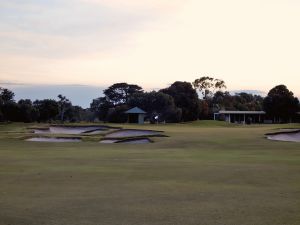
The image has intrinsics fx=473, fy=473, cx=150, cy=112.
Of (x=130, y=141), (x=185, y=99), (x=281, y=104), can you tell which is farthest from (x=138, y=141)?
(x=281, y=104)

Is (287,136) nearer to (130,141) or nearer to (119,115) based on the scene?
Result: (130,141)

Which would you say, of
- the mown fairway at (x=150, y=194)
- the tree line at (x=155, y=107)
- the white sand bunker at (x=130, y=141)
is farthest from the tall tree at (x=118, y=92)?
the mown fairway at (x=150, y=194)

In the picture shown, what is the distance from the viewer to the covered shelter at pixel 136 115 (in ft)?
283

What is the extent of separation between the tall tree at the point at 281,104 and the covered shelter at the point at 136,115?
104 ft

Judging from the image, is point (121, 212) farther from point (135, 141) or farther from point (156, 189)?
point (135, 141)

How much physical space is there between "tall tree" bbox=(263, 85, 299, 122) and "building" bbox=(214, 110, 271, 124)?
45.9 feet

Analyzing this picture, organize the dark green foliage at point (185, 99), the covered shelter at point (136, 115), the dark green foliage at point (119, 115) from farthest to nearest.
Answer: the dark green foliage at point (185, 99) → the dark green foliage at point (119, 115) → the covered shelter at point (136, 115)

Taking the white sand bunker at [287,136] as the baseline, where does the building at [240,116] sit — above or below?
above

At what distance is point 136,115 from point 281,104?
33.5 metres

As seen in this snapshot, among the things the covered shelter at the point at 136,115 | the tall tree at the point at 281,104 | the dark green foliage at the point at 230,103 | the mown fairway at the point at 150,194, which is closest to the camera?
the mown fairway at the point at 150,194

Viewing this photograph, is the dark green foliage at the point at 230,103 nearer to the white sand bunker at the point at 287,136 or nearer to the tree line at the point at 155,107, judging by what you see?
the tree line at the point at 155,107

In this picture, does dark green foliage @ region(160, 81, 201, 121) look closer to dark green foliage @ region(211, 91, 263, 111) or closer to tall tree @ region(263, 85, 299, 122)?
tall tree @ region(263, 85, 299, 122)

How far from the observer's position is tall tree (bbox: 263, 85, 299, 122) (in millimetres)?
100750

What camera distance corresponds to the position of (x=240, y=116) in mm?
128750
